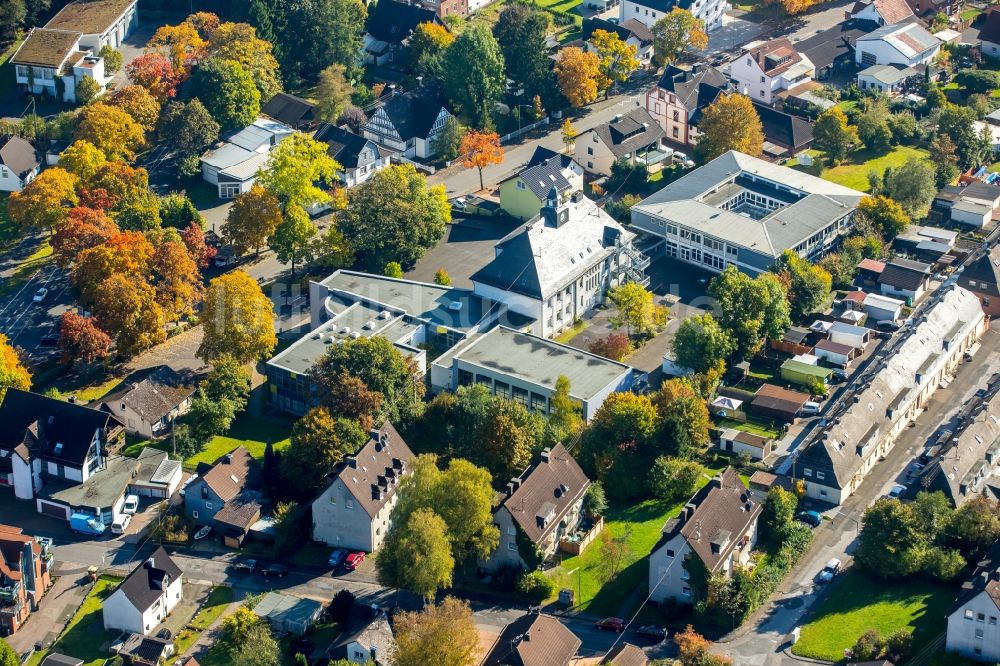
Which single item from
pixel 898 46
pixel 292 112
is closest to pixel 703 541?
pixel 292 112

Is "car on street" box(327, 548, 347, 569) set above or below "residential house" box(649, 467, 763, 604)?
below

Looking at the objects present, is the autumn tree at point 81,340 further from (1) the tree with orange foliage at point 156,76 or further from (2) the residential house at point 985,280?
(2) the residential house at point 985,280

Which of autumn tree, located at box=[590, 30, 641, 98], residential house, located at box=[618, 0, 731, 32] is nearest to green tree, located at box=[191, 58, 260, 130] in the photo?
autumn tree, located at box=[590, 30, 641, 98]

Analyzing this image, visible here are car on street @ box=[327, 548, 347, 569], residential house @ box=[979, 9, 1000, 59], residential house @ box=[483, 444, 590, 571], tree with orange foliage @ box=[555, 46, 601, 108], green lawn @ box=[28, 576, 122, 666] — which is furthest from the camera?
residential house @ box=[979, 9, 1000, 59]

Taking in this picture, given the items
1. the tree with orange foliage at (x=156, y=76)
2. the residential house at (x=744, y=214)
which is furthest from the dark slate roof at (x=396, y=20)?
the residential house at (x=744, y=214)

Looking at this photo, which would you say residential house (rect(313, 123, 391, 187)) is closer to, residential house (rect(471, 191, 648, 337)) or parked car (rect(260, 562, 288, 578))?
residential house (rect(471, 191, 648, 337))

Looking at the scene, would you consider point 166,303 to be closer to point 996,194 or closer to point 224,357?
point 224,357
